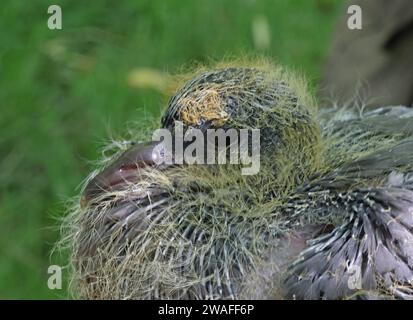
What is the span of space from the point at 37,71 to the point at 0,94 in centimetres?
13

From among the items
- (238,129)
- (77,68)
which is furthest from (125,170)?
(77,68)

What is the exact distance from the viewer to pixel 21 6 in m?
2.11

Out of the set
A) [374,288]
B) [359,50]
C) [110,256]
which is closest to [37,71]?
[359,50]

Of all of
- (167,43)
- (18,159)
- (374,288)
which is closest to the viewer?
(374,288)

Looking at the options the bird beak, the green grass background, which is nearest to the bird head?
the bird beak

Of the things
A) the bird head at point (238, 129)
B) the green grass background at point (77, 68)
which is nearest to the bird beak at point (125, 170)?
the bird head at point (238, 129)

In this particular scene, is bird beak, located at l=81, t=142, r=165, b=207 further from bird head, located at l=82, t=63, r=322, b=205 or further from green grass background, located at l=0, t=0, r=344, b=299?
green grass background, located at l=0, t=0, r=344, b=299

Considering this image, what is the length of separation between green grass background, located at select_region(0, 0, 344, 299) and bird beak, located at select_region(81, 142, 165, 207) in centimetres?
105

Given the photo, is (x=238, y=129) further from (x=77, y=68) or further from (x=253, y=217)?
(x=77, y=68)

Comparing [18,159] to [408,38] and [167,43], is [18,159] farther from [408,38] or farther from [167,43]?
[408,38]

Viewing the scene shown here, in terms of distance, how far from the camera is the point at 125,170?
781mm

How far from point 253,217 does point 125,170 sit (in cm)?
13

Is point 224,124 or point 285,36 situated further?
point 285,36

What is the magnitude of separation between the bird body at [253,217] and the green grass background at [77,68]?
1077 mm
